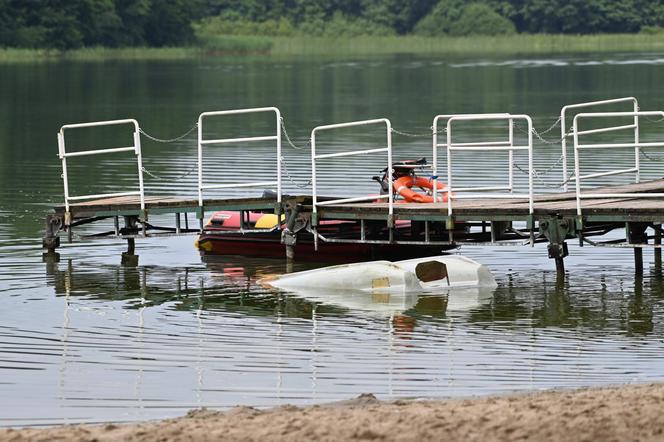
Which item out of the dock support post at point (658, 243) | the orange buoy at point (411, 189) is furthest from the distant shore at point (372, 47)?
the orange buoy at point (411, 189)

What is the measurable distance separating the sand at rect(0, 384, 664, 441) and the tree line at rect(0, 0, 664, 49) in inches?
4152

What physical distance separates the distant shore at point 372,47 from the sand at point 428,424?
10113 cm

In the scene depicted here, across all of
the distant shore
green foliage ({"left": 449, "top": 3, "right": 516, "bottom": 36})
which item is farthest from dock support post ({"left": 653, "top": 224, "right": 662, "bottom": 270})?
green foliage ({"left": 449, "top": 3, "right": 516, "bottom": 36})

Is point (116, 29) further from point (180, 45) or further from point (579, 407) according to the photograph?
point (579, 407)

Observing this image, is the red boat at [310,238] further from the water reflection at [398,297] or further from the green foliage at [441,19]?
the green foliage at [441,19]

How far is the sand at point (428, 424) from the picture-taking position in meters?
10.8

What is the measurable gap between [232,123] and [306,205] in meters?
28.4

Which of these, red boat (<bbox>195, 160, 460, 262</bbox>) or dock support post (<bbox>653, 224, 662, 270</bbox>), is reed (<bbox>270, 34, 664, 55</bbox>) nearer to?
red boat (<bbox>195, 160, 460, 262</bbox>)

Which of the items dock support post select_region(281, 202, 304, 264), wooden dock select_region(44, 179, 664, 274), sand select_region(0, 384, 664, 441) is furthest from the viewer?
dock support post select_region(281, 202, 304, 264)

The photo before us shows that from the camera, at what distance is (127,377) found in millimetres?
14719

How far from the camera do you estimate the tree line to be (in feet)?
391

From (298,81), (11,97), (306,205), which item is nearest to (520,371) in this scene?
(306,205)

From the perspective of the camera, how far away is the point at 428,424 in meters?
11.1

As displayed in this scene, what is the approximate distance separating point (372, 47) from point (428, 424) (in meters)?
120
